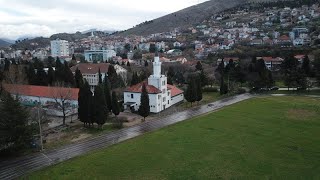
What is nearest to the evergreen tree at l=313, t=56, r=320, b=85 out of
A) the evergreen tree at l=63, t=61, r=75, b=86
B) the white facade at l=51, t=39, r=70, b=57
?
the evergreen tree at l=63, t=61, r=75, b=86

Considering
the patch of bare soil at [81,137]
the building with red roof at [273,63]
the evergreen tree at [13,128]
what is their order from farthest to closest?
the building with red roof at [273,63] < the patch of bare soil at [81,137] < the evergreen tree at [13,128]

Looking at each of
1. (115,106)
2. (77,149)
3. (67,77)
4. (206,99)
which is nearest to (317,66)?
(206,99)

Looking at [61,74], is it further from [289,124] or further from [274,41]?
[274,41]

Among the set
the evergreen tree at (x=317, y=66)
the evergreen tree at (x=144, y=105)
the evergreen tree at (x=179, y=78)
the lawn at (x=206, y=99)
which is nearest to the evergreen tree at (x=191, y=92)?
the lawn at (x=206, y=99)

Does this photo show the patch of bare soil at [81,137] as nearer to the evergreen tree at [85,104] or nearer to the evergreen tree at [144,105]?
the evergreen tree at [85,104]

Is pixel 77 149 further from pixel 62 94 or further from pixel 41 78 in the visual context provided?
pixel 41 78

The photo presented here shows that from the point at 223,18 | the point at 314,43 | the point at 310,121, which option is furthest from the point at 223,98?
the point at 223,18
